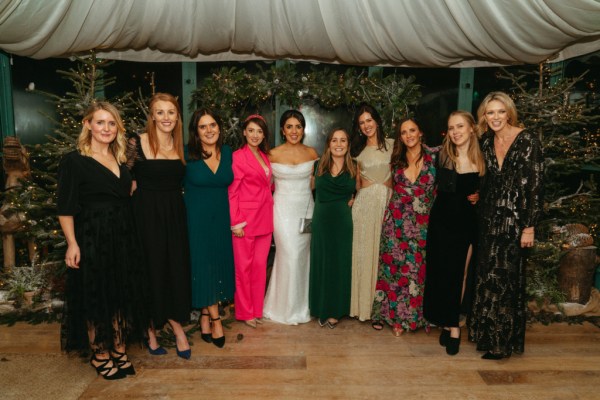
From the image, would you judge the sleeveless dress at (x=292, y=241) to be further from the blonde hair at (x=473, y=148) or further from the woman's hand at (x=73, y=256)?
the woman's hand at (x=73, y=256)

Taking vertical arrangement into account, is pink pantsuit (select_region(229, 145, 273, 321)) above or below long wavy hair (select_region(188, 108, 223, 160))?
below

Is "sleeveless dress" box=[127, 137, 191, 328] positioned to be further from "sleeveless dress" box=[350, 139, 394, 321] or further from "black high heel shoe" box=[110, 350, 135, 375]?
"sleeveless dress" box=[350, 139, 394, 321]

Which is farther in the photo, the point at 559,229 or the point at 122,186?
the point at 559,229

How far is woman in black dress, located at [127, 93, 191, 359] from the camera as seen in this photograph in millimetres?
2734

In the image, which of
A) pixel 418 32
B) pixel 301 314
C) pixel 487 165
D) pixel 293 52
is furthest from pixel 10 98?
pixel 487 165

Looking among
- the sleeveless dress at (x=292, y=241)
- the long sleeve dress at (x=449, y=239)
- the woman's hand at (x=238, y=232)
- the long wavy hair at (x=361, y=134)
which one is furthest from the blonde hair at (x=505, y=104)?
the woman's hand at (x=238, y=232)

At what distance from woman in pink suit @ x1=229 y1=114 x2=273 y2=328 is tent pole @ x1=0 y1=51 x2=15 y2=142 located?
2.51 m

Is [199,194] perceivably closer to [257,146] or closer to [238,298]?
[257,146]

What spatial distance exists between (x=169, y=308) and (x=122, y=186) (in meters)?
0.88

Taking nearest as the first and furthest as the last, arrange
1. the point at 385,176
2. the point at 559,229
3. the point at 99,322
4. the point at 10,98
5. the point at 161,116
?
the point at 99,322, the point at 161,116, the point at 385,176, the point at 559,229, the point at 10,98

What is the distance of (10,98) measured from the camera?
416 centimetres

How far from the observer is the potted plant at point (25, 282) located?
364 centimetres

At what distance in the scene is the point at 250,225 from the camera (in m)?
3.38

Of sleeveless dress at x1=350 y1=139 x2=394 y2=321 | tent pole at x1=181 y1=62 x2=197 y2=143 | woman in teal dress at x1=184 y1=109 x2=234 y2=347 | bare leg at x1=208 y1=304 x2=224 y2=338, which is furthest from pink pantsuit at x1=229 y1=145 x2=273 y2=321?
tent pole at x1=181 y1=62 x2=197 y2=143
